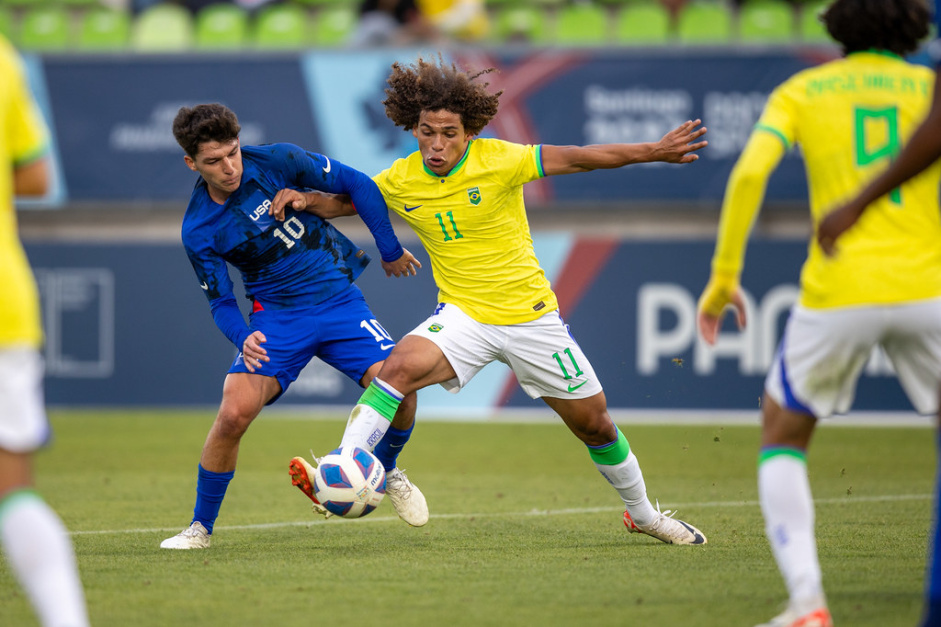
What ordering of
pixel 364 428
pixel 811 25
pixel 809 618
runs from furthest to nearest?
pixel 811 25 < pixel 364 428 < pixel 809 618

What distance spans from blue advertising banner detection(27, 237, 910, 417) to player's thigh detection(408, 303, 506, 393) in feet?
21.4

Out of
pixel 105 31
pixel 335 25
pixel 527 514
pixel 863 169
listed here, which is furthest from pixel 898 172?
pixel 105 31

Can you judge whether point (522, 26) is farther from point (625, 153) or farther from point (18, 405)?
point (18, 405)

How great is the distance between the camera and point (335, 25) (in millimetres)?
15750

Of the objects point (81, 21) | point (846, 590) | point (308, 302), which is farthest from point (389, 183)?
point (81, 21)

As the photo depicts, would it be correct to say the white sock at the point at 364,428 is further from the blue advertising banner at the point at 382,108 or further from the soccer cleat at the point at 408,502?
the blue advertising banner at the point at 382,108

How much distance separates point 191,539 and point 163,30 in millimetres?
11314

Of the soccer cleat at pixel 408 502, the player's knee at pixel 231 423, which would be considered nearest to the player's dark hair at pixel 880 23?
the soccer cleat at pixel 408 502

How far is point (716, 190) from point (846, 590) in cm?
968

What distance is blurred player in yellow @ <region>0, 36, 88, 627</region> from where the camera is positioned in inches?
127

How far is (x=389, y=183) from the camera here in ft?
19.8

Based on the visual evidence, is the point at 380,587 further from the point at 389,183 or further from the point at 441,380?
the point at 389,183

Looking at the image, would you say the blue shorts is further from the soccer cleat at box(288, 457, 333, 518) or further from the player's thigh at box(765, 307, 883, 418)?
the player's thigh at box(765, 307, 883, 418)

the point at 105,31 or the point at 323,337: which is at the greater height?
the point at 105,31
